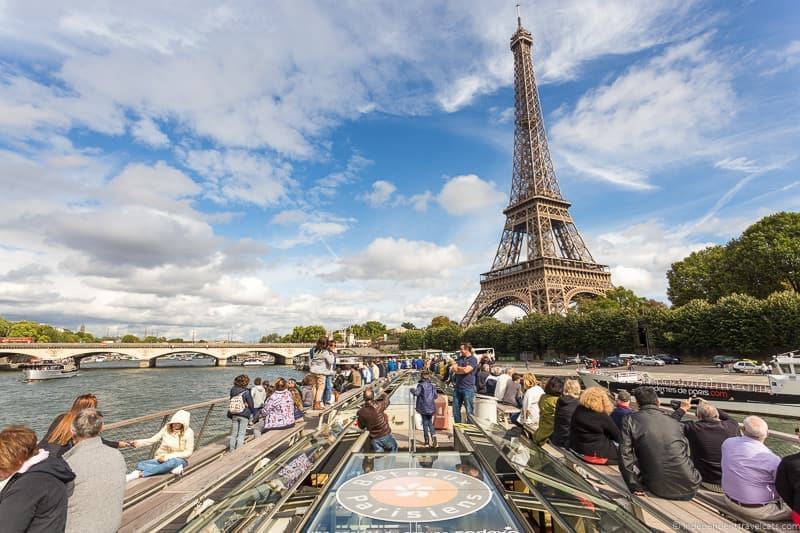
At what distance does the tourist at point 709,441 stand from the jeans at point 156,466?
21.5ft

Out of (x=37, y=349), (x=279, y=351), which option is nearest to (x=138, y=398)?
(x=37, y=349)

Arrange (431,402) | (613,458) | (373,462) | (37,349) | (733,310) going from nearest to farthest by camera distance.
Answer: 1. (373,462)
2. (613,458)
3. (431,402)
4. (733,310)
5. (37,349)

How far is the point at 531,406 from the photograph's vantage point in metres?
8.32

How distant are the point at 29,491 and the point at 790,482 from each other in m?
5.53

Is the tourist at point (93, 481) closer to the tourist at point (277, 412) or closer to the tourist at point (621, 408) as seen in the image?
the tourist at point (277, 412)

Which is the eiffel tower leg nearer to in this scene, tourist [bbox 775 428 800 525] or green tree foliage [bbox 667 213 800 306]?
green tree foliage [bbox 667 213 800 306]

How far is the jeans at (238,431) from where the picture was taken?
7.58 metres

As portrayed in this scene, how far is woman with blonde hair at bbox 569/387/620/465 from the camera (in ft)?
17.6

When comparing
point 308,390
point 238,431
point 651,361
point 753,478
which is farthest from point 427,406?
point 651,361

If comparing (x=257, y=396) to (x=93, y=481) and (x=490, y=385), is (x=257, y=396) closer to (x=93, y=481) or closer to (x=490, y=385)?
(x=93, y=481)

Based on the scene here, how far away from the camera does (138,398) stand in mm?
32031

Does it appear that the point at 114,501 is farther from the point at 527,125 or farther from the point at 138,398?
the point at 527,125

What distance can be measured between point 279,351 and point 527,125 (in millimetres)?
62364

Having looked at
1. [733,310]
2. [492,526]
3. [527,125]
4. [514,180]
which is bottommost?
[492,526]
